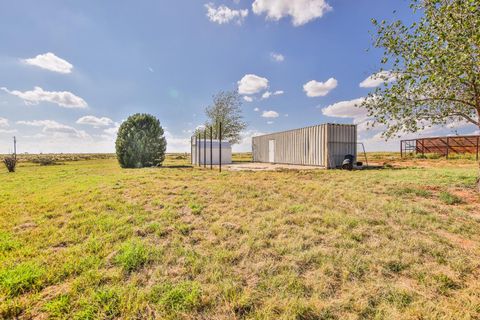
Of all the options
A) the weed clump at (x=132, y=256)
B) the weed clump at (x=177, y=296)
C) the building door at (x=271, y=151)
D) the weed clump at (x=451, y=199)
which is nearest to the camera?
the weed clump at (x=177, y=296)

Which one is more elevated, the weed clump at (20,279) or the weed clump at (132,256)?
the weed clump at (132,256)

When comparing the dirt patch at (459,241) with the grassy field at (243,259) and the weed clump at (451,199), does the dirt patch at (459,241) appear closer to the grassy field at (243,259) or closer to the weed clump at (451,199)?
the grassy field at (243,259)

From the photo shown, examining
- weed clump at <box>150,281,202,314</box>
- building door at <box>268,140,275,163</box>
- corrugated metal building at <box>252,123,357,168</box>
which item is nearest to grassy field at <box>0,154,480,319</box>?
weed clump at <box>150,281,202,314</box>

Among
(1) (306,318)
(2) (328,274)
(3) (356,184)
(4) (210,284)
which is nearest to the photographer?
(1) (306,318)

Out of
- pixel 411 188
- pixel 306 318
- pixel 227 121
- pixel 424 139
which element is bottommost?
pixel 306 318

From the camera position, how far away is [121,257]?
3.66 metres

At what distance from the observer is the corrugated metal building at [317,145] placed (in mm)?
17594

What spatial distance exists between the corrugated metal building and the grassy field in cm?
1079

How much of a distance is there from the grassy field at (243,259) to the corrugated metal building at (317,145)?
10792mm

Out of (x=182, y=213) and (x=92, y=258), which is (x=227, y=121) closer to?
(x=182, y=213)

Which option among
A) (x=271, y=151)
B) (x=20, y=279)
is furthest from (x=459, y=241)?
(x=271, y=151)

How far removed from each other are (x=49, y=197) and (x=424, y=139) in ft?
121

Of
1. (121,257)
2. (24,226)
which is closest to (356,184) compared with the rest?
(121,257)

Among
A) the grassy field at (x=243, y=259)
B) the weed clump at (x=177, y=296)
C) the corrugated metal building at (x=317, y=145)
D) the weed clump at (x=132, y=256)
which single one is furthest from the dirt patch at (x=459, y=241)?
the corrugated metal building at (x=317, y=145)
